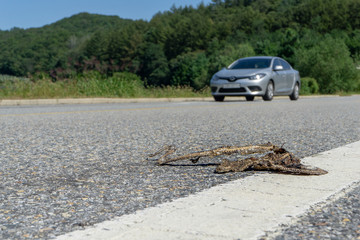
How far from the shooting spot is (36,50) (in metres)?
117

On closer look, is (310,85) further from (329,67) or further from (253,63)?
(253,63)

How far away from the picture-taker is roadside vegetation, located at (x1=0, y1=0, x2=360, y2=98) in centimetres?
3538

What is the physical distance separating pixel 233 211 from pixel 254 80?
504 inches

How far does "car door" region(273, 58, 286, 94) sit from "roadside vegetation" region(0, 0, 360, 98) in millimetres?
4747

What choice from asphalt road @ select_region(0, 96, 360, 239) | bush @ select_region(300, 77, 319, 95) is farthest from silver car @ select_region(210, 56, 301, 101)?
bush @ select_region(300, 77, 319, 95)

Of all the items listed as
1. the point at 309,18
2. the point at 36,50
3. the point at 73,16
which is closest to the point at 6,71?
the point at 36,50

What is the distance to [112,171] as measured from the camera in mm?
3514

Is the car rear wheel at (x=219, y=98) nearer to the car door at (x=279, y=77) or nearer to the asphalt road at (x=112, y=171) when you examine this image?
the car door at (x=279, y=77)

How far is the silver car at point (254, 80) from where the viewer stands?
14.8m

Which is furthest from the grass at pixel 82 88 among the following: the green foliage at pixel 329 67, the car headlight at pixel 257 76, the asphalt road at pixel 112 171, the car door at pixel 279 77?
the green foliage at pixel 329 67

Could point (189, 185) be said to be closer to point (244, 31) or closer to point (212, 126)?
point (212, 126)

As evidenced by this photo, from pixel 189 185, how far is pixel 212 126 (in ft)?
13.1

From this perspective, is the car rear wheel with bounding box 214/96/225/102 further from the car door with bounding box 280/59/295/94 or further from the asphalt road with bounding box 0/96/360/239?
the asphalt road with bounding box 0/96/360/239

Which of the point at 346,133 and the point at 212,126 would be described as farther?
the point at 212,126
